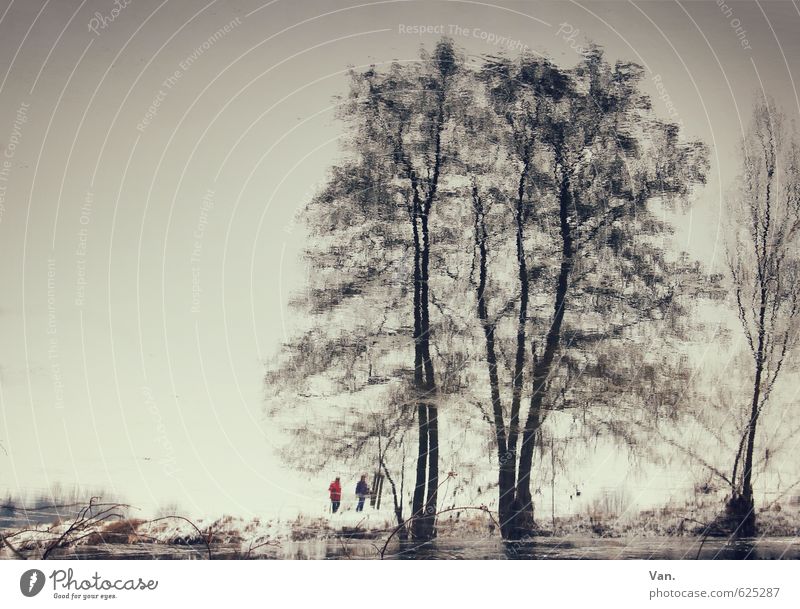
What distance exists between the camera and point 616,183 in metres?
5.38

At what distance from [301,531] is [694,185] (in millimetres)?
3116

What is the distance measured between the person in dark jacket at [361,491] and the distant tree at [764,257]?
2237 millimetres

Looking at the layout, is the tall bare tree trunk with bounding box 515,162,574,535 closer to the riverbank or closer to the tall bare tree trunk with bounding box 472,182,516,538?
the tall bare tree trunk with bounding box 472,182,516,538

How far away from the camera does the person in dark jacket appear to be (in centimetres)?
511

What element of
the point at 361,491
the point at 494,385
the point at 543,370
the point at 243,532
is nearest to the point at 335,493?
the point at 361,491

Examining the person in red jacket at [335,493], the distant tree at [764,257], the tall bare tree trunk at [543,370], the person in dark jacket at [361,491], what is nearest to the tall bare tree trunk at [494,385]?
the tall bare tree trunk at [543,370]

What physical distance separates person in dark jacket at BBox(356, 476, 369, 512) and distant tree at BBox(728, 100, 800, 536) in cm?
224

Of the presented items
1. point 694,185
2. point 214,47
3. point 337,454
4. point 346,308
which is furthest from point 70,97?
point 694,185

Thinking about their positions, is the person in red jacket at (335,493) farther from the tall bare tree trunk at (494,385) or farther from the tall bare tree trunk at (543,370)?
the tall bare tree trunk at (543,370)

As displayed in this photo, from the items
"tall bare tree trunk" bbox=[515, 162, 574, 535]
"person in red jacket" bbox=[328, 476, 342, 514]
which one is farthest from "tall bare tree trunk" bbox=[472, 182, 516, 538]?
"person in red jacket" bbox=[328, 476, 342, 514]

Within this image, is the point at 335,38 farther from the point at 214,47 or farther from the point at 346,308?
the point at 346,308

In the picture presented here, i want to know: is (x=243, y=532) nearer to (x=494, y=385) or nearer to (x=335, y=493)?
(x=335, y=493)

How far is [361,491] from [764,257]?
2837 mm
